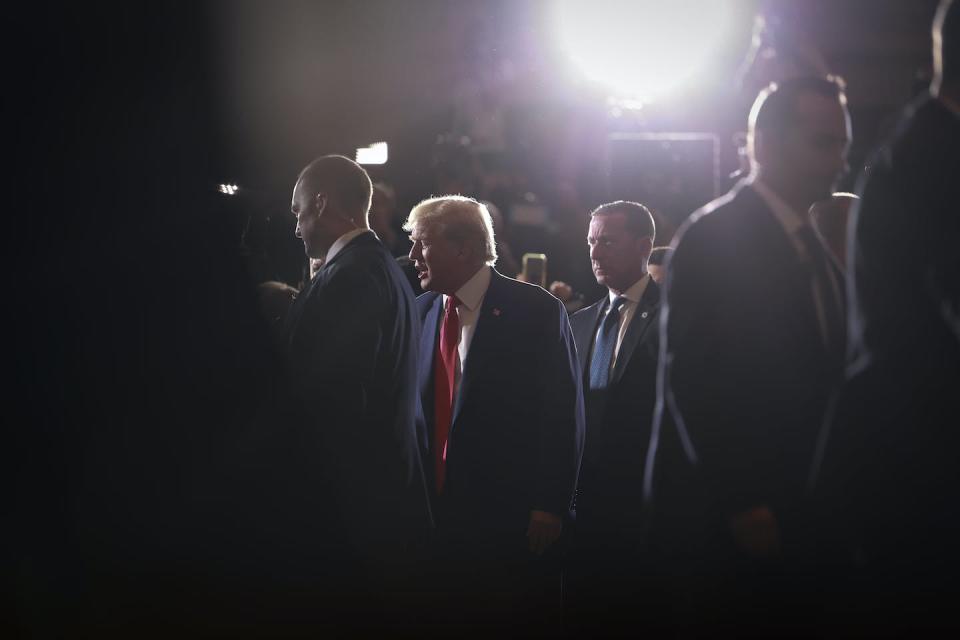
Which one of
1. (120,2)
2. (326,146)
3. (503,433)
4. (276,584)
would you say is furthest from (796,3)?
(276,584)

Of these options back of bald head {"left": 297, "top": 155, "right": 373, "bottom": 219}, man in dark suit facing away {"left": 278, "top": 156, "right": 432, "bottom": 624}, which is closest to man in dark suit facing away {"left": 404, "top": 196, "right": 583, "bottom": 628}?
man in dark suit facing away {"left": 278, "top": 156, "right": 432, "bottom": 624}

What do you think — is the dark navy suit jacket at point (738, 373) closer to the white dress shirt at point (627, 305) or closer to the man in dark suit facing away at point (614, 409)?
the man in dark suit facing away at point (614, 409)

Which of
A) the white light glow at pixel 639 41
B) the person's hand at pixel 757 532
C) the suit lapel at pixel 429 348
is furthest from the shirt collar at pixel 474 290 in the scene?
the person's hand at pixel 757 532

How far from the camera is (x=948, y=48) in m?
1.61

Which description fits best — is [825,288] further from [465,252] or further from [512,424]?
[465,252]

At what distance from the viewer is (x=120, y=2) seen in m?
2.40

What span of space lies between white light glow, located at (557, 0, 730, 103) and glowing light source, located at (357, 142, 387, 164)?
2058 mm

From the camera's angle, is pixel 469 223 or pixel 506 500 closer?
pixel 506 500

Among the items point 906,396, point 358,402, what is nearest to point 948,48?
point 906,396

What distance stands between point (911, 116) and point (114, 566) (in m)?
1.95

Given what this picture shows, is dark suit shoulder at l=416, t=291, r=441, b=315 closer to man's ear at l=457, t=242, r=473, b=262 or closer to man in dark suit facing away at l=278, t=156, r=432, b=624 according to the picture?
man's ear at l=457, t=242, r=473, b=262

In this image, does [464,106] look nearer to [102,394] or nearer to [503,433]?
[503,433]

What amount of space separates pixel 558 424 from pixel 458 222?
0.76 meters

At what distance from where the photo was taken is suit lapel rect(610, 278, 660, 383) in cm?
311
